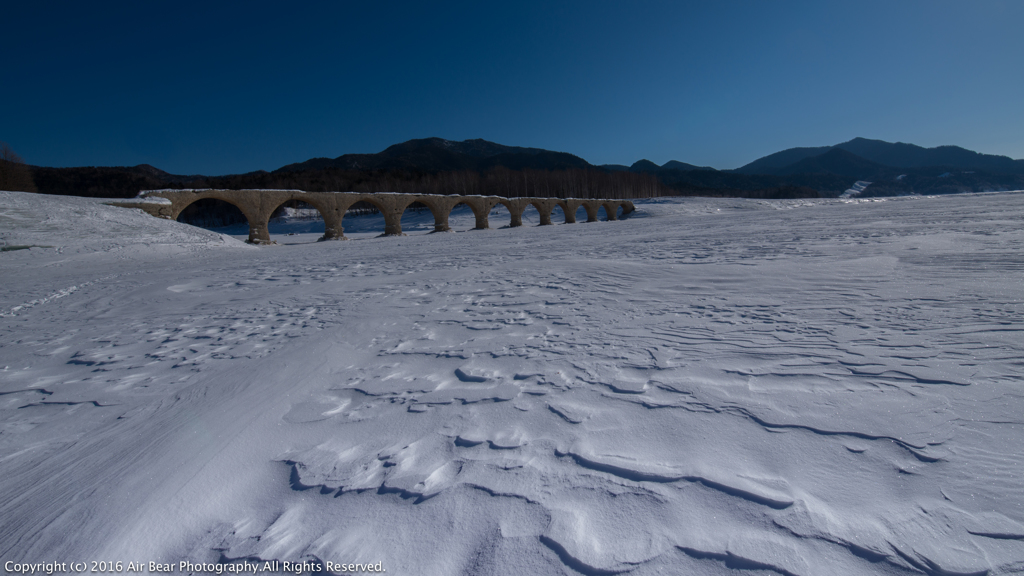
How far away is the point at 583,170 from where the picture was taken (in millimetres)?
55656

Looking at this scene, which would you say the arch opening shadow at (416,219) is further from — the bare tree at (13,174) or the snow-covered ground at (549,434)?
the snow-covered ground at (549,434)

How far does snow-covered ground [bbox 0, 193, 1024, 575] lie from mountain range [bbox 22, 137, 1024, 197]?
4889 centimetres

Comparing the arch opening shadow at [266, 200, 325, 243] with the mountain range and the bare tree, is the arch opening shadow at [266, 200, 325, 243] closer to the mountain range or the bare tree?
the mountain range

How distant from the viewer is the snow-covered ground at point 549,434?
102cm

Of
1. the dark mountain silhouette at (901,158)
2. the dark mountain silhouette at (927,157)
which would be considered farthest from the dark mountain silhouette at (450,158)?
the dark mountain silhouette at (927,157)

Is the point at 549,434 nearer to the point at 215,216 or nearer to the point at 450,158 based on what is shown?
the point at 215,216

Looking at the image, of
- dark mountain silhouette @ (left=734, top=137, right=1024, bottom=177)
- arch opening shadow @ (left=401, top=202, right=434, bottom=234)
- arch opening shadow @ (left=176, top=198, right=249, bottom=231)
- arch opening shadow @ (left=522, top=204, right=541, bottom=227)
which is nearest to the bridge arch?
arch opening shadow @ (left=176, top=198, right=249, bottom=231)

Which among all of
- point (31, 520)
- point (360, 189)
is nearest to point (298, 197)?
point (31, 520)

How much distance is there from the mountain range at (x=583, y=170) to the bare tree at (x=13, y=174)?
11.5 m

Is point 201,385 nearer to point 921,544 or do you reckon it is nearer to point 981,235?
point 921,544

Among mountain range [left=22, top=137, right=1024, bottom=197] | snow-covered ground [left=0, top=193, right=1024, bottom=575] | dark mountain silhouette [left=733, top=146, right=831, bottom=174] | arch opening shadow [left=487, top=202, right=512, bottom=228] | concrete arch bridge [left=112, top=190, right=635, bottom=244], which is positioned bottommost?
arch opening shadow [left=487, top=202, right=512, bottom=228]

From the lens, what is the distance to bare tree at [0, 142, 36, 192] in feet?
84.3

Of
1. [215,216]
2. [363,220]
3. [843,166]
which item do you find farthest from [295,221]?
[843,166]

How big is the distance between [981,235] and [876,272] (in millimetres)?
3734
